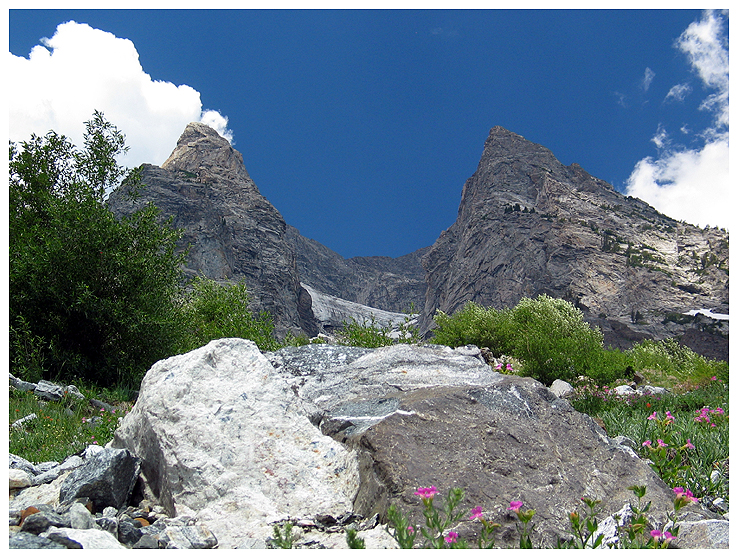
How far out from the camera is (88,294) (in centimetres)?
1126

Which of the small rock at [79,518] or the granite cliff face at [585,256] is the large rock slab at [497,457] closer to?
→ the small rock at [79,518]

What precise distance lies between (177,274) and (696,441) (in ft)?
42.2

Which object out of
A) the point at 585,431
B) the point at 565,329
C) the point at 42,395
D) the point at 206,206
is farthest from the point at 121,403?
the point at 206,206

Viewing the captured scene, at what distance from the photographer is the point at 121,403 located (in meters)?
9.81

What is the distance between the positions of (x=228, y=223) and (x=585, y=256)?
295 ft

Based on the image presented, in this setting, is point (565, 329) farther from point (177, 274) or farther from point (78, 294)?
point (78, 294)

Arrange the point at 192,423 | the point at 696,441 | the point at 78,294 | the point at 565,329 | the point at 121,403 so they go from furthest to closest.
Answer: the point at 565,329 → the point at 78,294 → the point at 121,403 → the point at 696,441 → the point at 192,423

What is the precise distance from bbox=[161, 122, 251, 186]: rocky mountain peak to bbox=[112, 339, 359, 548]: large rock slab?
147932mm

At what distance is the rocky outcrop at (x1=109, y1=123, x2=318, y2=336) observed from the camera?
381 feet

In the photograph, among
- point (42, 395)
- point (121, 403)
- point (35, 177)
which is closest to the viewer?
point (42, 395)

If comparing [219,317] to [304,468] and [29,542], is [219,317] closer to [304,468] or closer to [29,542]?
[304,468]

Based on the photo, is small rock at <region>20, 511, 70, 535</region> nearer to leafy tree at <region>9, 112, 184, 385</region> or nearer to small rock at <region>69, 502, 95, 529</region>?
small rock at <region>69, 502, 95, 529</region>

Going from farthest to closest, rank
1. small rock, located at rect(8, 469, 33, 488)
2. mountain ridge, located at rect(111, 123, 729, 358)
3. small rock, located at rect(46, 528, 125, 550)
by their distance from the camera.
→ 1. mountain ridge, located at rect(111, 123, 729, 358)
2. small rock, located at rect(8, 469, 33, 488)
3. small rock, located at rect(46, 528, 125, 550)

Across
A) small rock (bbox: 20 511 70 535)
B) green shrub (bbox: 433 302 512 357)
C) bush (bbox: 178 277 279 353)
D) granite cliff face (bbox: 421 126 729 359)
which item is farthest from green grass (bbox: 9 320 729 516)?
granite cliff face (bbox: 421 126 729 359)
